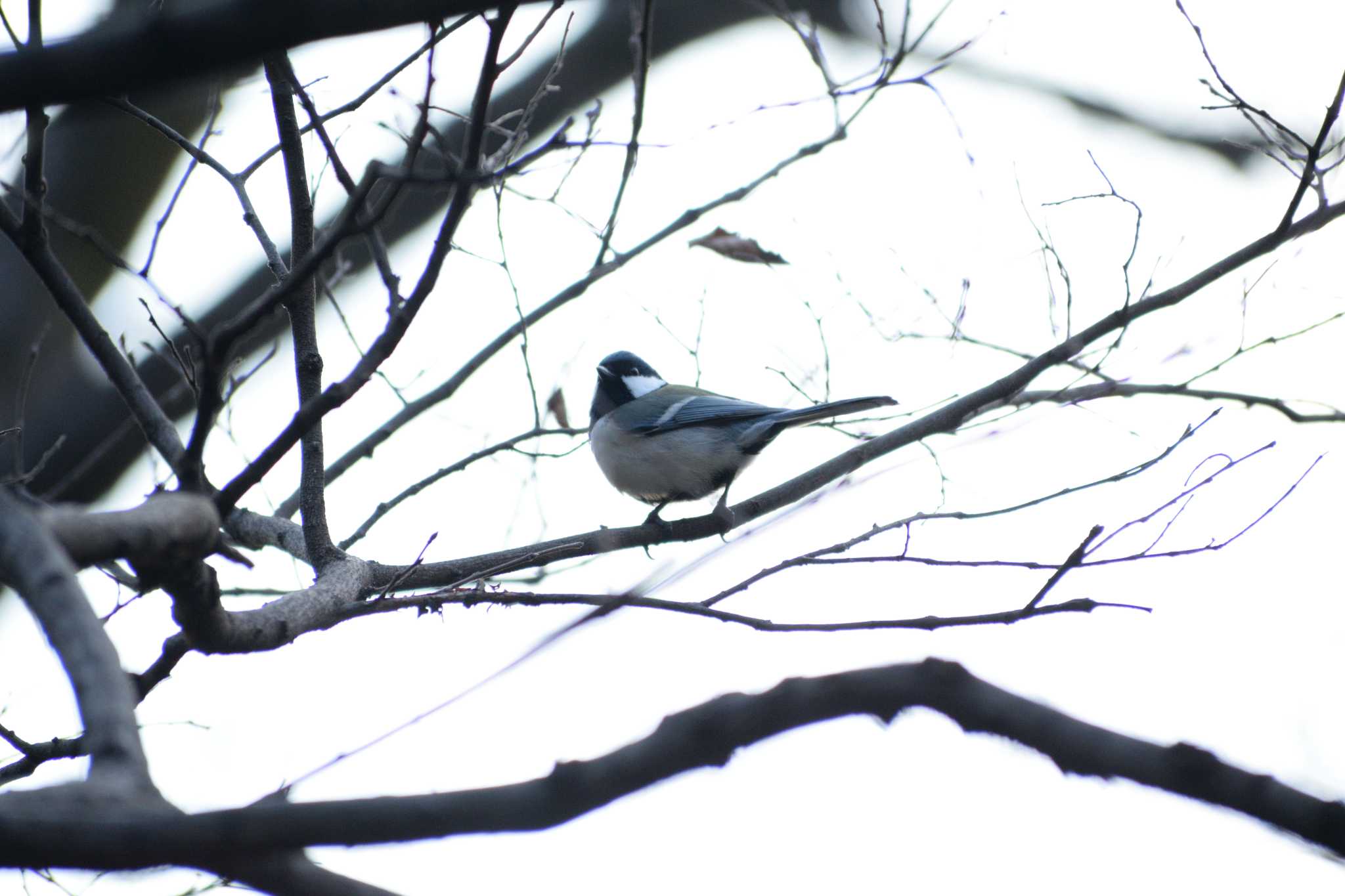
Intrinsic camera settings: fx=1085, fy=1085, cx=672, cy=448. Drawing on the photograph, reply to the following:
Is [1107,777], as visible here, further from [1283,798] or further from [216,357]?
[216,357]

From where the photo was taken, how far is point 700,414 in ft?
18.1

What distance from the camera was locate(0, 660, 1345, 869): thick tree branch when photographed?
3.04 ft

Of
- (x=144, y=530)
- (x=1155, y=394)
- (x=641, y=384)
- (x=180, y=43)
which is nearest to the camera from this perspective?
(x=180, y=43)

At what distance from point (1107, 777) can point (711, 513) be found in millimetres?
3193

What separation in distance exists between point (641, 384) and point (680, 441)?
60.4 inches

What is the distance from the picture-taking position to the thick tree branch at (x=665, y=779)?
0.93 metres

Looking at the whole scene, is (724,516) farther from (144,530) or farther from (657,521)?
(144,530)

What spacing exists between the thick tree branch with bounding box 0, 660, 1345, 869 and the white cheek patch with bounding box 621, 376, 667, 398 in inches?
214

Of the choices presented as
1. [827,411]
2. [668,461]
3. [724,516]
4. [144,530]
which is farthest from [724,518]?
[144,530]

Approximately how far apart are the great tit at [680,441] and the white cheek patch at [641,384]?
0.64 m

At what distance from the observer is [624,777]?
104 cm

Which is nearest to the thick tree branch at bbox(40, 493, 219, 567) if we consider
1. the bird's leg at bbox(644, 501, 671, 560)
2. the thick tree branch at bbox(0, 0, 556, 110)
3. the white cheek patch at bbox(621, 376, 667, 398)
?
the thick tree branch at bbox(0, 0, 556, 110)

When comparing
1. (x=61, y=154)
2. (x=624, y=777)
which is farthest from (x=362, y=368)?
(x=61, y=154)

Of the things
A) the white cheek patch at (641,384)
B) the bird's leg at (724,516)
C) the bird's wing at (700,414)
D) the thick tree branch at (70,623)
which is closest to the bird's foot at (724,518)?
the bird's leg at (724,516)
